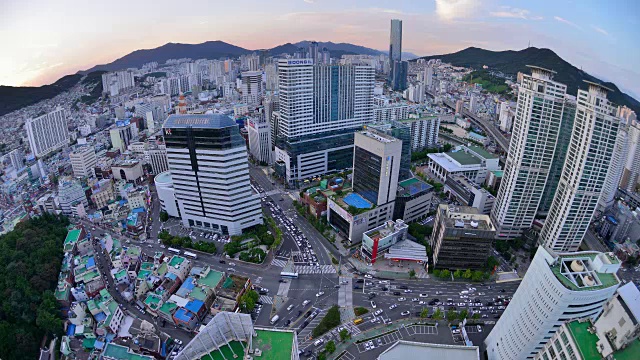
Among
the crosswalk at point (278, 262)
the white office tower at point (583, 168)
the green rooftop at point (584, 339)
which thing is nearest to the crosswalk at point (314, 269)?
the crosswalk at point (278, 262)

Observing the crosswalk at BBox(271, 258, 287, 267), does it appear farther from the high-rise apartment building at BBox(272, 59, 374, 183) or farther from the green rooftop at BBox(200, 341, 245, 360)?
the green rooftop at BBox(200, 341, 245, 360)

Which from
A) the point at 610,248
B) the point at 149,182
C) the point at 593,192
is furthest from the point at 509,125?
the point at 149,182

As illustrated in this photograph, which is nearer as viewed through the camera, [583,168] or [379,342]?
[379,342]

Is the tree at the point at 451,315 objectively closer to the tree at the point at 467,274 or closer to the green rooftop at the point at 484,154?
the tree at the point at 467,274

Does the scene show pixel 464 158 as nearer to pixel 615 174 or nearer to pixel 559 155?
pixel 615 174

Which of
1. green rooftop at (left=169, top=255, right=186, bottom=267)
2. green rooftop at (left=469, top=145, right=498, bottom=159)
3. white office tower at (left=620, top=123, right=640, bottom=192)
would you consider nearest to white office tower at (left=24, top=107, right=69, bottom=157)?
green rooftop at (left=169, top=255, right=186, bottom=267)

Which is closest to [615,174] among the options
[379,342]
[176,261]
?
[379,342]
